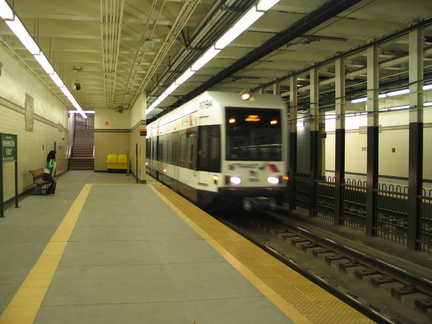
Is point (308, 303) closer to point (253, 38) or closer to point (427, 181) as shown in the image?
point (253, 38)

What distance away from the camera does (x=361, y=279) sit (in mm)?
5680

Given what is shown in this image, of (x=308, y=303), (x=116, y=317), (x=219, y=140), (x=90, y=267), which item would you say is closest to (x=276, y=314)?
(x=308, y=303)

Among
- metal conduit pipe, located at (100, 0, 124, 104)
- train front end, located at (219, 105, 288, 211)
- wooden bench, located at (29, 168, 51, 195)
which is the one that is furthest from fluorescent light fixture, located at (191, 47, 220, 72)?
wooden bench, located at (29, 168, 51, 195)

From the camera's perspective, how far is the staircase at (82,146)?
87.3 feet

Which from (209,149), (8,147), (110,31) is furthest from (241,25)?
(8,147)

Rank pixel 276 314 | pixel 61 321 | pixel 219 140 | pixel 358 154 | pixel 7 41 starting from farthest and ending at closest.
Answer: pixel 358 154 < pixel 7 41 < pixel 219 140 < pixel 276 314 < pixel 61 321

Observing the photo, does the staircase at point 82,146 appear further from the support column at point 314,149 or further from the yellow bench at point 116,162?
the support column at point 314,149

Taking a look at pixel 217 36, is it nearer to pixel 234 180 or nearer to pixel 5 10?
pixel 234 180

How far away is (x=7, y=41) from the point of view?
9.14m

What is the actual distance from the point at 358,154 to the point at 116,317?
1660 centimetres

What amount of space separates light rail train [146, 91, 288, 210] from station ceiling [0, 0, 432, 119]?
4.53ft

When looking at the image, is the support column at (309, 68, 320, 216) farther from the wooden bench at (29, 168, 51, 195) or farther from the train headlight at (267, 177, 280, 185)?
the wooden bench at (29, 168, 51, 195)

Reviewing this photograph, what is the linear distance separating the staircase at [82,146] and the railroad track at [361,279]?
70.5ft

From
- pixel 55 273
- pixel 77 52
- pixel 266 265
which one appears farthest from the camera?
pixel 77 52
